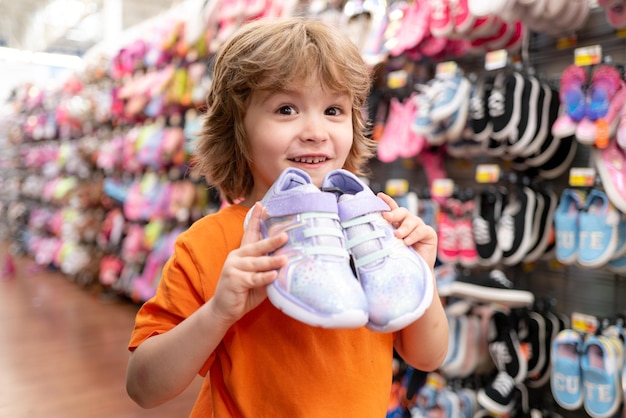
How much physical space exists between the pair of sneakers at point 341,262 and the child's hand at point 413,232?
0.01 meters

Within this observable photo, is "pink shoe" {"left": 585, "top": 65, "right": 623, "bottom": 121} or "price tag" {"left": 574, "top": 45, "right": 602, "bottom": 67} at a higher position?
"price tag" {"left": 574, "top": 45, "right": 602, "bottom": 67}

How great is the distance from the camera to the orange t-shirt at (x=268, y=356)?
28.9 inches

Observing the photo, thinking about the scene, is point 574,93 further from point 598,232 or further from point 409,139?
point 409,139

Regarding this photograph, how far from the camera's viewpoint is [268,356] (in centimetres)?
74

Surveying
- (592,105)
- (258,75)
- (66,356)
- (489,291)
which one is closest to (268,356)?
(258,75)

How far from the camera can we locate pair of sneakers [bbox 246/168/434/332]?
593mm

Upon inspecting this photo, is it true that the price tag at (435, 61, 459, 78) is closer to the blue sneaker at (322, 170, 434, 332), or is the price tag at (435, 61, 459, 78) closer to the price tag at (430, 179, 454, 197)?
the price tag at (430, 179, 454, 197)

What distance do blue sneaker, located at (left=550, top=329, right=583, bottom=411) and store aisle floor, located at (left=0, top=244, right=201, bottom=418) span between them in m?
1.60

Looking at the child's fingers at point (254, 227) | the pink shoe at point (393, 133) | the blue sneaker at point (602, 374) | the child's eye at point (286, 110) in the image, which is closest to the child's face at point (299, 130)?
the child's eye at point (286, 110)

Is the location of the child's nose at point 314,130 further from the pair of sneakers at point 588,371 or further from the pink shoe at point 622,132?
the pair of sneakers at point 588,371

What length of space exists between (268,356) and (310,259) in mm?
203

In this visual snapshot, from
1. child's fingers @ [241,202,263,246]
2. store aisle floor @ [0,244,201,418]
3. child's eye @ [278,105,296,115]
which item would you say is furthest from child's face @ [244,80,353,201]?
store aisle floor @ [0,244,201,418]

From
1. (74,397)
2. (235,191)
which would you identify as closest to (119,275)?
(74,397)

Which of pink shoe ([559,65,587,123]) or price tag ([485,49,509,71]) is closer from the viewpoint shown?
pink shoe ([559,65,587,123])
